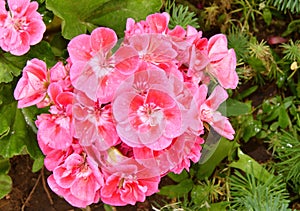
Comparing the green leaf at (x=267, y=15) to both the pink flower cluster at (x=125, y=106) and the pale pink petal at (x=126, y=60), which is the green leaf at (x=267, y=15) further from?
the pale pink petal at (x=126, y=60)

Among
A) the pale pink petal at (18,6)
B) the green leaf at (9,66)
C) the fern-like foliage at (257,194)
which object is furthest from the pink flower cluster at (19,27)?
the fern-like foliage at (257,194)

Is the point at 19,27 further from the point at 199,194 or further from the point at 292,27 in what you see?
the point at 292,27

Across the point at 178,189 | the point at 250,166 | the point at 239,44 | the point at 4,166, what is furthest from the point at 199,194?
the point at 4,166

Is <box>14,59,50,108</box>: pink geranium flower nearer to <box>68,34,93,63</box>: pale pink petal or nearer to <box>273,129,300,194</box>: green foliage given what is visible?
<box>68,34,93,63</box>: pale pink petal

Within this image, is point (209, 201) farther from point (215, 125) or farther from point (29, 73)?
point (29, 73)

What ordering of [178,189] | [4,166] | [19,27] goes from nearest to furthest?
[19,27], [4,166], [178,189]
